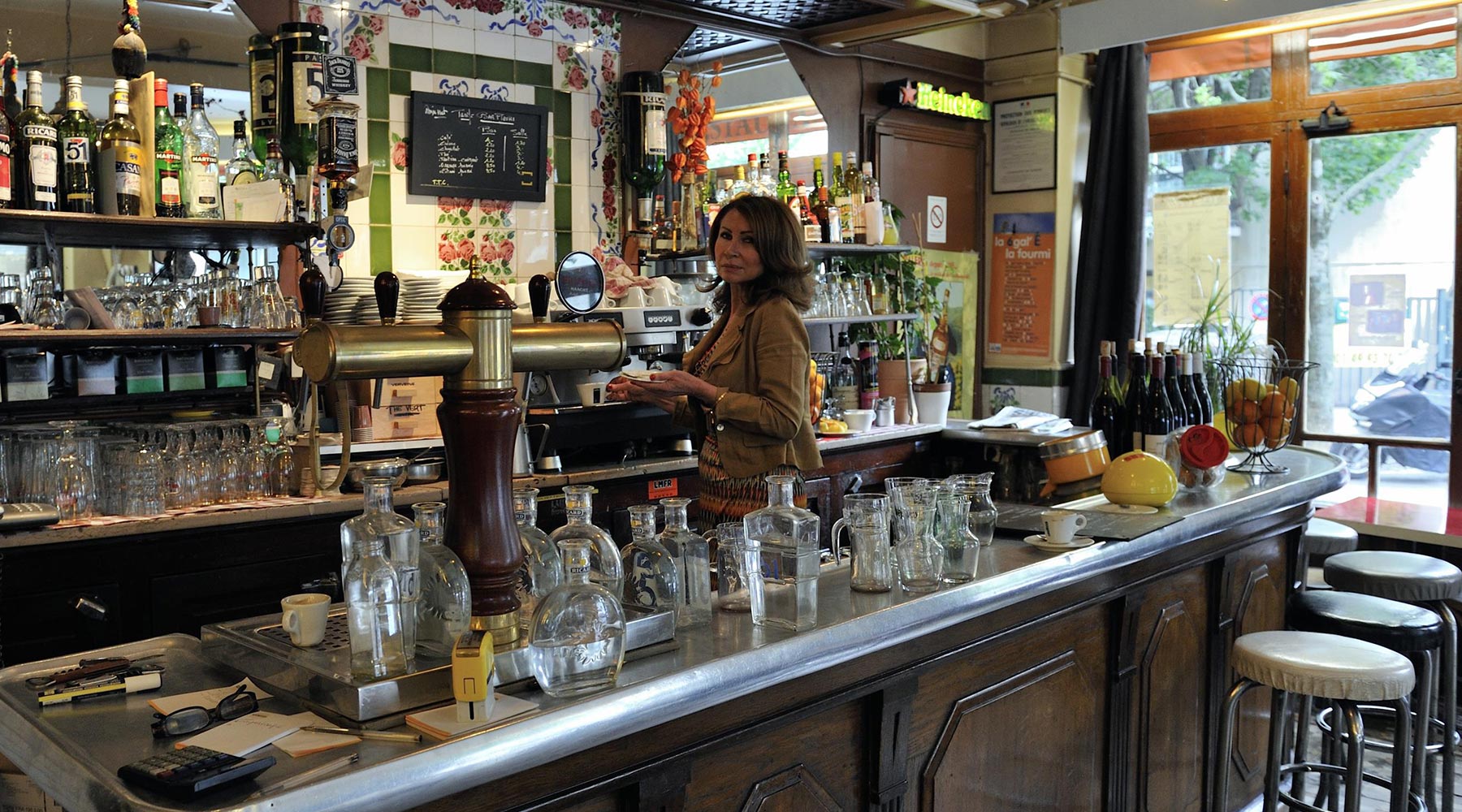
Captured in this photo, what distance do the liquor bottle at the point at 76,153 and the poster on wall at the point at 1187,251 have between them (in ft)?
17.4

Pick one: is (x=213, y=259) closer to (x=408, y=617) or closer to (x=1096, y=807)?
(x=408, y=617)

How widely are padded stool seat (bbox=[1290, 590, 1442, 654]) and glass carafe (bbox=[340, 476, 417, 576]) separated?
274 cm

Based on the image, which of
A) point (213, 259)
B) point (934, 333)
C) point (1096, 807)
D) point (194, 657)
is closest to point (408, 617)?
point (194, 657)

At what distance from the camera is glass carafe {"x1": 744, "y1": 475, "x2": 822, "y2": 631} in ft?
6.04

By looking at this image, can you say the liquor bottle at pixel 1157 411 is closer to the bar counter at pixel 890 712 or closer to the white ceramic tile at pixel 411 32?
the bar counter at pixel 890 712

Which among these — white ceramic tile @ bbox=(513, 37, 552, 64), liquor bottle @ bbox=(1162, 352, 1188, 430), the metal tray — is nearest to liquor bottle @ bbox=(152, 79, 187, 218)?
white ceramic tile @ bbox=(513, 37, 552, 64)

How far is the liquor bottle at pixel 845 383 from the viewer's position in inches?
226

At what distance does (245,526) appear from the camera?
3.45 meters

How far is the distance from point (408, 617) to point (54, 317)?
2.58 m

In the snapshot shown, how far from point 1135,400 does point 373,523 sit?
2.69m

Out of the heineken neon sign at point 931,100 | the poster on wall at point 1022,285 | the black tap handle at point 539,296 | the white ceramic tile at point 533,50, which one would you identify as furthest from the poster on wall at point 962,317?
the black tap handle at point 539,296

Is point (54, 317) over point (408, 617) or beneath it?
over

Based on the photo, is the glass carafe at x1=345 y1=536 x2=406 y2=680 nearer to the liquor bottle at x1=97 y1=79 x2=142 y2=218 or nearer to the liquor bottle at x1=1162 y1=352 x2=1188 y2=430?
the liquor bottle at x1=97 y1=79 x2=142 y2=218

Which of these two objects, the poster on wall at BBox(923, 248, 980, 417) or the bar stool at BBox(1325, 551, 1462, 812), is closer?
the bar stool at BBox(1325, 551, 1462, 812)
